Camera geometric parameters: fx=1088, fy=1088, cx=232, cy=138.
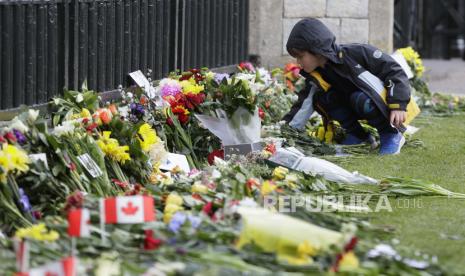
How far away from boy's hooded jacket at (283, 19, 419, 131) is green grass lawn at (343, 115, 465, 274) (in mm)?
374

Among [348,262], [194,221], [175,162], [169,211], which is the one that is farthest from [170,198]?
[175,162]

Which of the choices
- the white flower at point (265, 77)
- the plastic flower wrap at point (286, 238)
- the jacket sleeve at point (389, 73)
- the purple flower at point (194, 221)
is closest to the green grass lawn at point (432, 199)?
the jacket sleeve at point (389, 73)

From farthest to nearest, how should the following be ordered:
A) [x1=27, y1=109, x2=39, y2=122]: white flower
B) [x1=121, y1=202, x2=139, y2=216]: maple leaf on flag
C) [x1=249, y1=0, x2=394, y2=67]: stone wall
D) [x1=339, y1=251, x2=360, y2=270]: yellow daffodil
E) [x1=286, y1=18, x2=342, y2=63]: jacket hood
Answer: [x1=249, y1=0, x2=394, y2=67]: stone wall < [x1=286, y1=18, x2=342, y2=63]: jacket hood < [x1=27, y1=109, x2=39, y2=122]: white flower < [x1=121, y1=202, x2=139, y2=216]: maple leaf on flag < [x1=339, y1=251, x2=360, y2=270]: yellow daffodil

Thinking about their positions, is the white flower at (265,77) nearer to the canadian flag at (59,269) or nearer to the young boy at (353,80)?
the young boy at (353,80)

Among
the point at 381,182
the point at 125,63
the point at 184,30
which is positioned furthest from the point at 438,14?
the point at 381,182

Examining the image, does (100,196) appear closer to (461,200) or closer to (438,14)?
(461,200)

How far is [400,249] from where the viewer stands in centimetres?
405

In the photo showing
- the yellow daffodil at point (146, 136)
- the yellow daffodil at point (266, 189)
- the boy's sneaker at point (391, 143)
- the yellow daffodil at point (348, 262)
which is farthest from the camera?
the boy's sneaker at point (391, 143)

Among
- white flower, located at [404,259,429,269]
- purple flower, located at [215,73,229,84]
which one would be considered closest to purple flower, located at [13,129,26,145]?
white flower, located at [404,259,429,269]

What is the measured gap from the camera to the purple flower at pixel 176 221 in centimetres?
401

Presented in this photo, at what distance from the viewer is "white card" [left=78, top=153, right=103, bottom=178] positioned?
500 cm

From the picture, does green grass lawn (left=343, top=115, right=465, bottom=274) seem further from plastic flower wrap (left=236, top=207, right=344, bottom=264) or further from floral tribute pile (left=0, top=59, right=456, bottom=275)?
plastic flower wrap (left=236, top=207, right=344, bottom=264)

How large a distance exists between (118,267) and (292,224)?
64 cm

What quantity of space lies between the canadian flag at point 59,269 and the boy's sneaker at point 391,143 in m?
3.67
